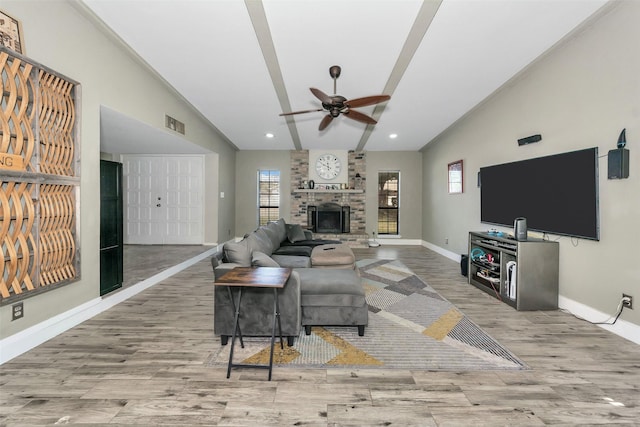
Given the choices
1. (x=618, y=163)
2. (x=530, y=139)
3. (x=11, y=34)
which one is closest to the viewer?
(x=11, y=34)

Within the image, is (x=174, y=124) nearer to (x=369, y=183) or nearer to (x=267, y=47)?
(x=267, y=47)

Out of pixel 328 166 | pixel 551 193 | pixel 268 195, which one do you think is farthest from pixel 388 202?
pixel 551 193

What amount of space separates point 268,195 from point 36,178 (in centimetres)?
591

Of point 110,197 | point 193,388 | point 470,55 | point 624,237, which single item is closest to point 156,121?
point 110,197

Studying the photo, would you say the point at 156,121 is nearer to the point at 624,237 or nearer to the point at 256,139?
the point at 256,139

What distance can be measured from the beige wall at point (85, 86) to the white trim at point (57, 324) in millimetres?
48

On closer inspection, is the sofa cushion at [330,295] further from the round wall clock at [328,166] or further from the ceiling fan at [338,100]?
the round wall clock at [328,166]

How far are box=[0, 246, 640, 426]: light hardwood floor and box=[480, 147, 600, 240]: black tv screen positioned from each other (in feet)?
3.37

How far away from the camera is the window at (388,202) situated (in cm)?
797

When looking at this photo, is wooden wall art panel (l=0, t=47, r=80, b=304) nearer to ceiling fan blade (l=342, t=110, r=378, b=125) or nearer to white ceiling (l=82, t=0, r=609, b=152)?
white ceiling (l=82, t=0, r=609, b=152)

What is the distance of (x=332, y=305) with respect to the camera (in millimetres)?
2406

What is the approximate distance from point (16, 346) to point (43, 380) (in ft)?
1.71

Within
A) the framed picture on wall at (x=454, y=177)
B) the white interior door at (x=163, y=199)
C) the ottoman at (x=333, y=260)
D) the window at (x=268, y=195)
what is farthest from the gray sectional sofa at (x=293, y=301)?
the window at (x=268, y=195)

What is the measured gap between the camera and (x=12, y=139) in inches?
79.0
